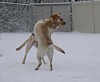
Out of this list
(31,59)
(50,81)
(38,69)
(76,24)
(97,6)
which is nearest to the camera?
(50,81)

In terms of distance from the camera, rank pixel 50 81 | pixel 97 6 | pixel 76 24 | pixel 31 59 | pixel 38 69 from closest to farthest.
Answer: pixel 50 81, pixel 38 69, pixel 31 59, pixel 97 6, pixel 76 24

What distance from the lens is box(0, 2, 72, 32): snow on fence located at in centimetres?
2212

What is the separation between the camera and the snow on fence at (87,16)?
21.0 m

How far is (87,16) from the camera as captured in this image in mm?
21531

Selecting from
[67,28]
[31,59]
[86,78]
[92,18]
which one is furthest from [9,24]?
[86,78]

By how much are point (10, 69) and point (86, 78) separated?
2.03 metres

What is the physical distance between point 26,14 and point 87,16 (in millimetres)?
4341

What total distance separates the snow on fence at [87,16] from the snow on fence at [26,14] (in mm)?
669

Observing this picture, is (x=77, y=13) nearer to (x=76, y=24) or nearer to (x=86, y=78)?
(x=76, y=24)

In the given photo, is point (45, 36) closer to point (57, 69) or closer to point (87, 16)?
point (57, 69)

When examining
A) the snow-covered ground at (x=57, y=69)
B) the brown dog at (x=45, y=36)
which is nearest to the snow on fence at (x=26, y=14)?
the snow-covered ground at (x=57, y=69)

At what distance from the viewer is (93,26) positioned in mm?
21125

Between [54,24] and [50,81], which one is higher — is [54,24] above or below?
above

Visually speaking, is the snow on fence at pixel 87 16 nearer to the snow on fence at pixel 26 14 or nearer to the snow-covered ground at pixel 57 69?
the snow on fence at pixel 26 14
